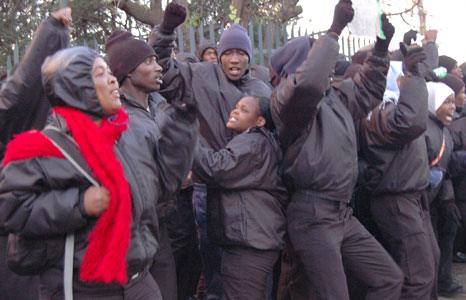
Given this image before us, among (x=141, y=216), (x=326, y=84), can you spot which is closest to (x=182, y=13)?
(x=326, y=84)

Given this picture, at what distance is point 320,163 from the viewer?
14.4 ft

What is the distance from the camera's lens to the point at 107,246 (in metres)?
2.88

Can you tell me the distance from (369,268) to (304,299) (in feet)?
1.73

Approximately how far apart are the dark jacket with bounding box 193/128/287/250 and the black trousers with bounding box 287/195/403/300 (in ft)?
0.49

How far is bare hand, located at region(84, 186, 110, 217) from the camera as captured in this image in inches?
113

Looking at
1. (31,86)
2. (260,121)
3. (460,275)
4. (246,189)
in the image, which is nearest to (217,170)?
(246,189)

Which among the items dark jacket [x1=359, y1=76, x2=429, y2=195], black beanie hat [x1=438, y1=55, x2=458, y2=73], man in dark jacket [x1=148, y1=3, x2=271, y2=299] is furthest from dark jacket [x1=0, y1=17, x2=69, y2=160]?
black beanie hat [x1=438, y1=55, x2=458, y2=73]

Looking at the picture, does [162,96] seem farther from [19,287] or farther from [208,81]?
[19,287]

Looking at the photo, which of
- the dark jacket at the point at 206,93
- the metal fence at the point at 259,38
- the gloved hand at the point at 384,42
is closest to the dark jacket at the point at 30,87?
the dark jacket at the point at 206,93

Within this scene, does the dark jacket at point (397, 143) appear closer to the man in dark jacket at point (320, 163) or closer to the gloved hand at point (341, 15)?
the man in dark jacket at point (320, 163)

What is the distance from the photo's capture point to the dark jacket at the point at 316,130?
4219 millimetres

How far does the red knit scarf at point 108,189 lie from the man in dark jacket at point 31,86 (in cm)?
58

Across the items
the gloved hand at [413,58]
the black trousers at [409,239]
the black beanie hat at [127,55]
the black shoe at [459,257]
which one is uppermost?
the black beanie hat at [127,55]

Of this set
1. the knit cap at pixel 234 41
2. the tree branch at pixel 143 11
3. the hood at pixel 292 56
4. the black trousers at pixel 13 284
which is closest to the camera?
the black trousers at pixel 13 284
